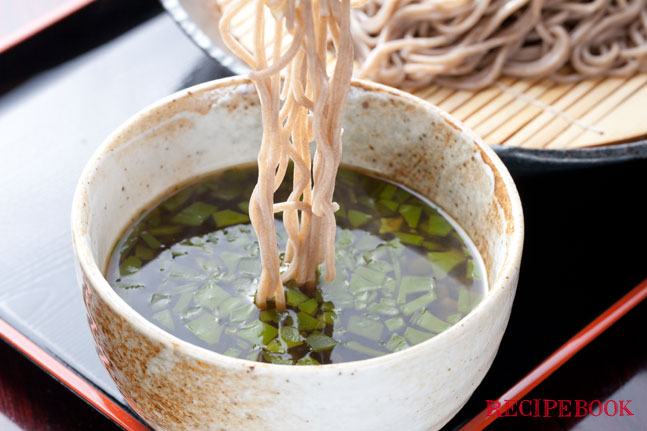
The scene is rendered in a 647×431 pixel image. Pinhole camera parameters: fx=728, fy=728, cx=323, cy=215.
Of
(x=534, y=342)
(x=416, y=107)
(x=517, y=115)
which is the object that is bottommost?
(x=534, y=342)

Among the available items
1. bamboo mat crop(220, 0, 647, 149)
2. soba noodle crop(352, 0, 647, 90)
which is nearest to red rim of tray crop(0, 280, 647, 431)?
bamboo mat crop(220, 0, 647, 149)

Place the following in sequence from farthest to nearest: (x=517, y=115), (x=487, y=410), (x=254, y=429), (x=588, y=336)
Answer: (x=517, y=115) < (x=588, y=336) < (x=487, y=410) < (x=254, y=429)

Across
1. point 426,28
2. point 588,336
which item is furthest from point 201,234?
point 426,28

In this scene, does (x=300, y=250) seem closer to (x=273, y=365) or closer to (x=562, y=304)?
(x=273, y=365)

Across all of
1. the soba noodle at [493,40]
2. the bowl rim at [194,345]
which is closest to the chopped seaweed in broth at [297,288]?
the bowl rim at [194,345]

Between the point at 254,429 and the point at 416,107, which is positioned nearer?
the point at 254,429

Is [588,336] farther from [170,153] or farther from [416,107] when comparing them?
[170,153]

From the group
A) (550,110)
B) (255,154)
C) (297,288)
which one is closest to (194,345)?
(297,288)
